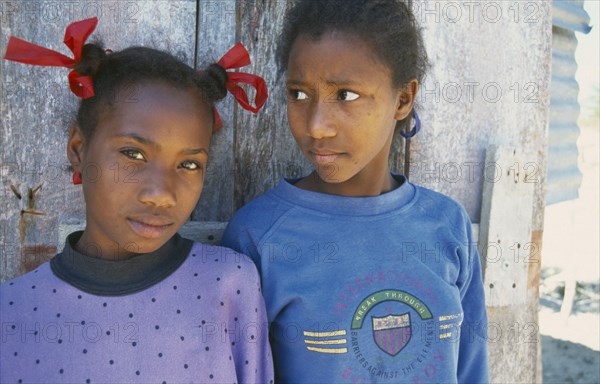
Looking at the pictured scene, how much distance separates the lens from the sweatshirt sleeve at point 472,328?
1621 mm

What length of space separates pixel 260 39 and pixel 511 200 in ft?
3.14

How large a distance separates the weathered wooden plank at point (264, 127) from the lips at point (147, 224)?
1.46ft

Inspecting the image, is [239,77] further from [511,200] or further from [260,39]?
[511,200]

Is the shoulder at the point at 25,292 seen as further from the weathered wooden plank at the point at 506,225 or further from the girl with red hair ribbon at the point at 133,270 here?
the weathered wooden plank at the point at 506,225

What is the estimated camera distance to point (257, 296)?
4.57 feet

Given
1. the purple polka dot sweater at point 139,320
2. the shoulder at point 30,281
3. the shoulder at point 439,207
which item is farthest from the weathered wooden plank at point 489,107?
the shoulder at point 30,281

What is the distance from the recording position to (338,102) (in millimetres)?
1378

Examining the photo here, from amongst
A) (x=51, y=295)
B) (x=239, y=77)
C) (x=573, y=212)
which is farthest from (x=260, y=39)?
(x=573, y=212)

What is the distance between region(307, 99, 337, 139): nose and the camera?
136 centimetres

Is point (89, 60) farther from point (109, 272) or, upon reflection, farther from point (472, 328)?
point (472, 328)

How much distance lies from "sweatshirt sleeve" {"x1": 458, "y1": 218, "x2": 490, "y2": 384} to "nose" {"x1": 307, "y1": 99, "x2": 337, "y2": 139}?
555 millimetres

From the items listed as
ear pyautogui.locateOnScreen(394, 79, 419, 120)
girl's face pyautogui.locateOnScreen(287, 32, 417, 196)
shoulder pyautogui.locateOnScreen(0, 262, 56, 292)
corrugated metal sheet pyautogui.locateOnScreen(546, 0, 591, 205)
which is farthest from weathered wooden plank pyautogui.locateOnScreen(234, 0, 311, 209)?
corrugated metal sheet pyautogui.locateOnScreen(546, 0, 591, 205)

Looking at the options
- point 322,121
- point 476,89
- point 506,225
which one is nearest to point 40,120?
point 322,121

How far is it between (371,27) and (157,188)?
2.11 ft
